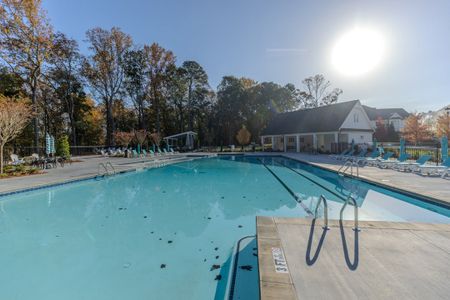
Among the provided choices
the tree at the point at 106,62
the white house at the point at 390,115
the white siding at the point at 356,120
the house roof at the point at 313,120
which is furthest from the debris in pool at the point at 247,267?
the white house at the point at 390,115

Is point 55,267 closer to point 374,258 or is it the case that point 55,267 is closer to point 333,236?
point 333,236

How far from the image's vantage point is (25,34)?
1698 centimetres

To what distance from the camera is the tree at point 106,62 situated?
25.9 meters

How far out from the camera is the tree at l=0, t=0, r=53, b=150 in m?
16.2

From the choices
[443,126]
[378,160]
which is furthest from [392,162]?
[443,126]

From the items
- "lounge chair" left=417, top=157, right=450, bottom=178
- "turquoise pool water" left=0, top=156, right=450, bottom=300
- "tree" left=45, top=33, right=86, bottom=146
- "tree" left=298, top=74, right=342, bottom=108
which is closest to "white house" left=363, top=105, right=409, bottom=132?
"tree" left=298, top=74, right=342, bottom=108

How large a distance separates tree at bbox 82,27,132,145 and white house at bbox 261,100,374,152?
18291 mm

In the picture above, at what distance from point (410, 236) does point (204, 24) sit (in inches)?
624

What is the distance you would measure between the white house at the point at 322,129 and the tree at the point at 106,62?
1829 cm

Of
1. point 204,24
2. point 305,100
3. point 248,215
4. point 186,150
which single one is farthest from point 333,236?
point 305,100

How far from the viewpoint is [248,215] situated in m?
6.17

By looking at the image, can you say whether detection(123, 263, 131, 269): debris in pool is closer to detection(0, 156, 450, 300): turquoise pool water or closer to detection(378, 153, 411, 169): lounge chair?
detection(0, 156, 450, 300): turquoise pool water

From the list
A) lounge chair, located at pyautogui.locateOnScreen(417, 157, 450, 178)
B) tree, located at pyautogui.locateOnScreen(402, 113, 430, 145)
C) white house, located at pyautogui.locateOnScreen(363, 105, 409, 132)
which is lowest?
lounge chair, located at pyautogui.locateOnScreen(417, 157, 450, 178)

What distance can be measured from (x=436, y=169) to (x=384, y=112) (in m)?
44.7
